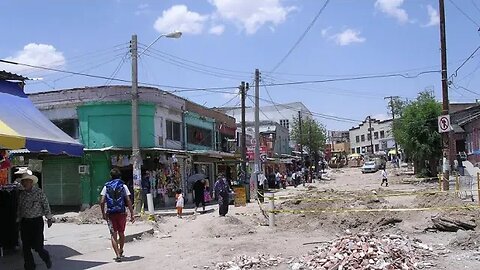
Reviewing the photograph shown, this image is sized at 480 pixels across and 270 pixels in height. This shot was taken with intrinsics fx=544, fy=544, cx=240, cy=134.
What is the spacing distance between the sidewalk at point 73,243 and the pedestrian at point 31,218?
859 millimetres

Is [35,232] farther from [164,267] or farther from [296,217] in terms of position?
[296,217]

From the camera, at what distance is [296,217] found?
18.5 m

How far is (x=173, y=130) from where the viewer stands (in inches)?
1332

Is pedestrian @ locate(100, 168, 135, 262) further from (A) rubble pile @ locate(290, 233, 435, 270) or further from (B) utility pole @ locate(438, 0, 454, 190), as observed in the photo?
(B) utility pole @ locate(438, 0, 454, 190)

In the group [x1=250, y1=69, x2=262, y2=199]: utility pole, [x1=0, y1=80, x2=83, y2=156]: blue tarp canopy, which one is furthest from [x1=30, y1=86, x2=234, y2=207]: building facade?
[x1=0, y1=80, x2=83, y2=156]: blue tarp canopy

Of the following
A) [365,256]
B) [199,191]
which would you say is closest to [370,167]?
[199,191]

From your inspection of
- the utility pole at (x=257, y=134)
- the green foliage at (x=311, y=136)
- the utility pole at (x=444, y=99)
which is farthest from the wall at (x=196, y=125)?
the green foliage at (x=311, y=136)

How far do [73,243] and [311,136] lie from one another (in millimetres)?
66676

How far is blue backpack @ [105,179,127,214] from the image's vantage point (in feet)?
36.2

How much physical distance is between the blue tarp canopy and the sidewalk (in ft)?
7.62

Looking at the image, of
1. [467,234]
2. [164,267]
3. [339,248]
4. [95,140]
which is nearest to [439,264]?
[339,248]

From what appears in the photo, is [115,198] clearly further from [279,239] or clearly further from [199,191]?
[199,191]

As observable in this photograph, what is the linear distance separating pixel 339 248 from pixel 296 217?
8.94 meters

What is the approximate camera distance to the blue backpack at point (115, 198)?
11031 mm
